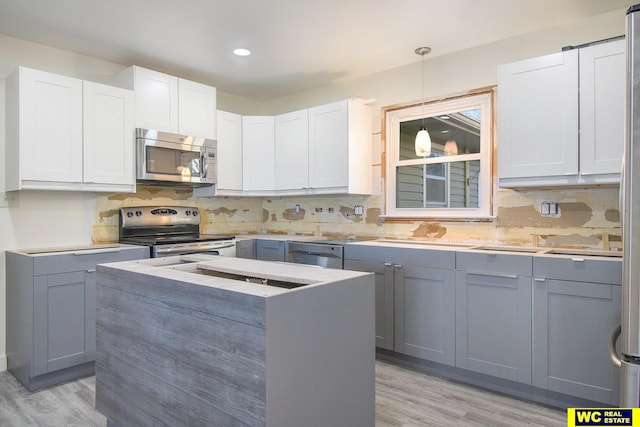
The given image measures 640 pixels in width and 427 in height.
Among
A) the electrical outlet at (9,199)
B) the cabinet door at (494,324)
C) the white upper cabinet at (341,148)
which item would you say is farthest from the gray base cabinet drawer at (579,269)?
the electrical outlet at (9,199)

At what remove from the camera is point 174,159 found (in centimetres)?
376

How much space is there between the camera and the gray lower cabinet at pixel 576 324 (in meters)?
2.29

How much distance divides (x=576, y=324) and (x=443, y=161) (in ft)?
5.70

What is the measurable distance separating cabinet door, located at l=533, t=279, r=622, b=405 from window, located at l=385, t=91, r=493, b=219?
1.01 meters

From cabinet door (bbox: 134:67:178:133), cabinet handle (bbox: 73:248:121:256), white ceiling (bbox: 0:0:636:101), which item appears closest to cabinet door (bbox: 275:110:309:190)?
white ceiling (bbox: 0:0:636:101)

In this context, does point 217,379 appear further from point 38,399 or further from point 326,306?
point 38,399

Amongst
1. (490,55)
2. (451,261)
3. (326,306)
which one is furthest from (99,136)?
(490,55)

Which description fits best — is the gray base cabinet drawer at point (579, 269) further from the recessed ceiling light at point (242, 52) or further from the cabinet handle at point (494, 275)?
the recessed ceiling light at point (242, 52)

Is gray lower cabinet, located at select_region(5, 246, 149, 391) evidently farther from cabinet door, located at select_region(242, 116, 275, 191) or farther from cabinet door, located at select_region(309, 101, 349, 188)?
cabinet door, located at select_region(309, 101, 349, 188)

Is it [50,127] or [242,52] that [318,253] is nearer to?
[242,52]

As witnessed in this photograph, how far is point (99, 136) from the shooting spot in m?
3.29

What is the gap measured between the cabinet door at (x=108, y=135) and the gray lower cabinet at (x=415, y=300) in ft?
7.05

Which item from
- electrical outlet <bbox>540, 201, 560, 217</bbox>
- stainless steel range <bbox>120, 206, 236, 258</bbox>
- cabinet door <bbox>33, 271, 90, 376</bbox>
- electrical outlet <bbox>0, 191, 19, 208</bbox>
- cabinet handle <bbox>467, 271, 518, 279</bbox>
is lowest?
cabinet door <bbox>33, 271, 90, 376</bbox>

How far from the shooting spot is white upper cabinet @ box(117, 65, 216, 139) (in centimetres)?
354
